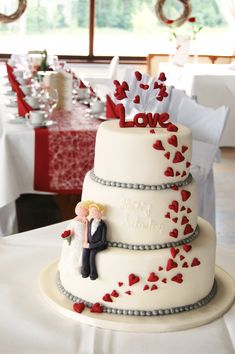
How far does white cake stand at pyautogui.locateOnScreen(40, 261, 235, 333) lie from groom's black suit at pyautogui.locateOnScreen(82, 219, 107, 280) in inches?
2.9

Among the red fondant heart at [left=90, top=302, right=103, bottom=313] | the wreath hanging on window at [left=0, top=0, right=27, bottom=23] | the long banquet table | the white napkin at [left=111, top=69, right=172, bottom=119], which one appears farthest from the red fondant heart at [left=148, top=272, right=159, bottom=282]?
the wreath hanging on window at [left=0, top=0, right=27, bottom=23]

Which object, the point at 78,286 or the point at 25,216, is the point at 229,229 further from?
the point at 78,286

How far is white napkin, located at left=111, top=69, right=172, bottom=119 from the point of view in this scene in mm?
1344

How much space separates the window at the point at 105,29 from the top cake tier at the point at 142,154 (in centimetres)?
543

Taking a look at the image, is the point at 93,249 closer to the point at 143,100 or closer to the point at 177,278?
the point at 177,278

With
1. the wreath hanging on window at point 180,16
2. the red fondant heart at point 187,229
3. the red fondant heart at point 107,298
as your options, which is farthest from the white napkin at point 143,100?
the wreath hanging on window at point 180,16

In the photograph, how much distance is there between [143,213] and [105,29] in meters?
5.62

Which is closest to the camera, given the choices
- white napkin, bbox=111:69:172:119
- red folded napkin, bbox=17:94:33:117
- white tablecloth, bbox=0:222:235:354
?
white tablecloth, bbox=0:222:235:354

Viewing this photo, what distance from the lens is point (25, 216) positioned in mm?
3379

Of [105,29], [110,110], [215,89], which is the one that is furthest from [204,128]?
[105,29]

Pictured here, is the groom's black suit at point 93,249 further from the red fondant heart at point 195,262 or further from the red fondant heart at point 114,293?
the red fondant heart at point 195,262

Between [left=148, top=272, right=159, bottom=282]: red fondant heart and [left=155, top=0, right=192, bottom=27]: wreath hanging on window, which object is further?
[left=155, top=0, right=192, bottom=27]: wreath hanging on window

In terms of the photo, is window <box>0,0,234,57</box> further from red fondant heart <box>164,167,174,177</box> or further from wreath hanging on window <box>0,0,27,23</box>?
red fondant heart <box>164,167,174,177</box>

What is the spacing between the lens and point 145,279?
1.12 metres
